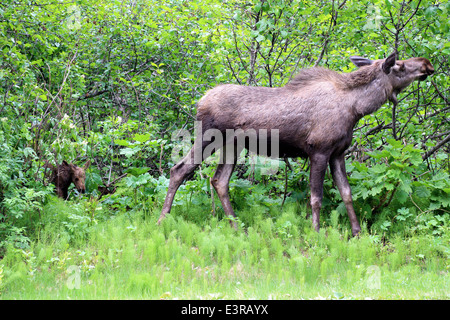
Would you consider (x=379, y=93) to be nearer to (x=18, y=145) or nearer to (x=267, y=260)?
(x=267, y=260)

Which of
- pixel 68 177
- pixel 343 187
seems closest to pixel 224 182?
pixel 343 187

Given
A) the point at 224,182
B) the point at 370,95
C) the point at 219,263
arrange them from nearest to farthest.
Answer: the point at 219,263, the point at 370,95, the point at 224,182

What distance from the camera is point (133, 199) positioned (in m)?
8.27

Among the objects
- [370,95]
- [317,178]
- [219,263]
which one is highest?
[370,95]

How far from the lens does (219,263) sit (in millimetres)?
6062

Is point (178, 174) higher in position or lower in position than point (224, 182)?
higher

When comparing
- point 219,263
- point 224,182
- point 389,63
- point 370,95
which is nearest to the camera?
point 219,263

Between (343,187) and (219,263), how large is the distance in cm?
223

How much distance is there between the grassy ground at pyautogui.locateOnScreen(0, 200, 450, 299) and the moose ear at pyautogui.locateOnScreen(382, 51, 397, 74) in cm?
231

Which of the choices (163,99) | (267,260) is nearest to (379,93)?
(267,260)

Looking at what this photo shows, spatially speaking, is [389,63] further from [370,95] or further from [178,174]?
[178,174]

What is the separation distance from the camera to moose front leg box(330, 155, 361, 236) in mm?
7051

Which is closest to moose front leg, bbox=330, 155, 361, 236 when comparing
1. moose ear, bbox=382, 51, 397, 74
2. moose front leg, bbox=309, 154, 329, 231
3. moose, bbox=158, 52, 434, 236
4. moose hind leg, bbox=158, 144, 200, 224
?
moose, bbox=158, 52, 434, 236
